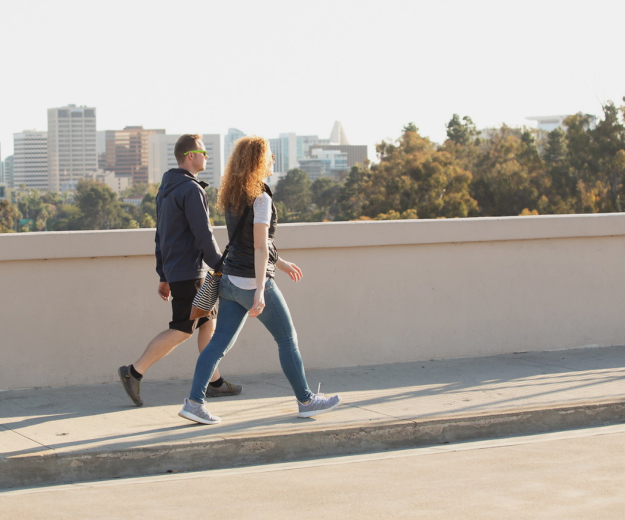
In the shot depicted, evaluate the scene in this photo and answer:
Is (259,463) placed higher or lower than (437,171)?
lower

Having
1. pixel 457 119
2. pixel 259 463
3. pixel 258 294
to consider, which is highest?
pixel 457 119

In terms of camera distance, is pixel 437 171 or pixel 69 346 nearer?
pixel 69 346

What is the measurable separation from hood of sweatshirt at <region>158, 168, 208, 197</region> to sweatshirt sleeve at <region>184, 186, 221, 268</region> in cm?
10

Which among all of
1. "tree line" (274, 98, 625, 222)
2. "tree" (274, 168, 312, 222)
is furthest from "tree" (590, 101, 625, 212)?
"tree" (274, 168, 312, 222)

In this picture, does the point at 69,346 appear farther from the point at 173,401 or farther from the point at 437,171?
the point at 437,171

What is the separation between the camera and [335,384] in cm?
614

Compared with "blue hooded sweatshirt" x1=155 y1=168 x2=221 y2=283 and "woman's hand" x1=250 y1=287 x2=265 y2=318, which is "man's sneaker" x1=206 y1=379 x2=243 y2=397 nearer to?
"blue hooded sweatshirt" x1=155 y1=168 x2=221 y2=283

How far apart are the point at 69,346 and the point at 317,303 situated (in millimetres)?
1961

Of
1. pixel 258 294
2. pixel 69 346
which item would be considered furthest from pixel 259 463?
pixel 69 346

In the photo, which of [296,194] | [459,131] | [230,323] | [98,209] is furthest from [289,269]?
[296,194]

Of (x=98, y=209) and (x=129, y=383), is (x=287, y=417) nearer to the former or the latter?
(x=129, y=383)

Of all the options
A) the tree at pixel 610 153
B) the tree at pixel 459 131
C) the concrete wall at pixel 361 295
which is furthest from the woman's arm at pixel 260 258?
the tree at pixel 459 131

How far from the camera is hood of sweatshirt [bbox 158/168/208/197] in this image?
5141 mm

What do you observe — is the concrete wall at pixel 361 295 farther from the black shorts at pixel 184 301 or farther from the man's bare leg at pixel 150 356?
the black shorts at pixel 184 301
